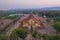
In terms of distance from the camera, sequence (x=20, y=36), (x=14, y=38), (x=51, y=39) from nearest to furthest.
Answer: (x=14, y=38), (x=51, y=39), (x=20, y=36)

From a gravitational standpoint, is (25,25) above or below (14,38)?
below

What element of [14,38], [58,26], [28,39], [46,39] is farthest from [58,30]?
[14,38]

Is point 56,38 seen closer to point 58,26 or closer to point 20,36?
point 20,36

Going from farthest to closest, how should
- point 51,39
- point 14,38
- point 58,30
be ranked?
1. point 58,30
2. point 51,39
3. point 14,38

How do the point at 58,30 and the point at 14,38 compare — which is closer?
the point at 14,38

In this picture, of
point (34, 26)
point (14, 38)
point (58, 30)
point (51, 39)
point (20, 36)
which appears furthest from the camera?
point (34, 26)

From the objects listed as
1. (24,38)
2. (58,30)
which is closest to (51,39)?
(24,38)

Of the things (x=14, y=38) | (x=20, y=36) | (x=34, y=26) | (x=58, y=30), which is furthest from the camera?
(x=34, y=26)

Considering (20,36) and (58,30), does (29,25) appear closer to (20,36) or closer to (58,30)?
(58,30)

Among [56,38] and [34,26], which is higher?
[56,38]
